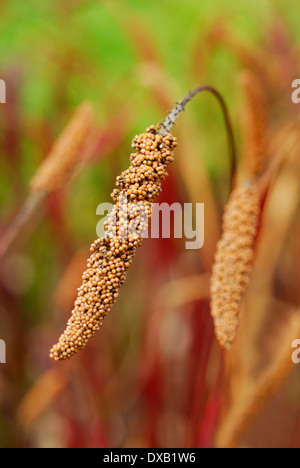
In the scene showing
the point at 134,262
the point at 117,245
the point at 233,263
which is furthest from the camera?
the point at 134,262

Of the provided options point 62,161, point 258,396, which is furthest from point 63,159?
point 258,396

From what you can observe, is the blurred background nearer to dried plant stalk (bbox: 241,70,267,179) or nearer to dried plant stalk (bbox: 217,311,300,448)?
dried plant stalk (bbox: 217,311,300,448)

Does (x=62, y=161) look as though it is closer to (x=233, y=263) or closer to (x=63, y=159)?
(x=63, y=159)

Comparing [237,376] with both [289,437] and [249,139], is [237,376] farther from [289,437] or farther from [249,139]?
[249,139]

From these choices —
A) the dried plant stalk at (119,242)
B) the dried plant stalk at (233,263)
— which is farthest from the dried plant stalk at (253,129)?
the dried plant stalk at (119,242)

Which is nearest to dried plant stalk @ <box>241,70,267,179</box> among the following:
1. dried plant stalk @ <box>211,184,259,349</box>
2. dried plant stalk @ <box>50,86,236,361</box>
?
dried plant stalk @ <box>211,184,259,349</box>
